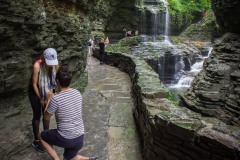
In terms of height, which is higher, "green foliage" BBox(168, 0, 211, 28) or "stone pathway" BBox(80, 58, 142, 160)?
"green foliage" BBox(168, 0, 211, 28)

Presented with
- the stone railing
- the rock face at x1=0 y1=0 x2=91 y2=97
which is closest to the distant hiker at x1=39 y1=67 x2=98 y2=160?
the stone railing

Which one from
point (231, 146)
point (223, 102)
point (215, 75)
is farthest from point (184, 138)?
point (215, 75)

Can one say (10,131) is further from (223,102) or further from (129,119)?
(223,102)

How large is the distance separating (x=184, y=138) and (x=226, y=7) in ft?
47.8

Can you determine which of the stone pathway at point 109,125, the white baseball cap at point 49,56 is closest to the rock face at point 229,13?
the stone pathway at point 109,125

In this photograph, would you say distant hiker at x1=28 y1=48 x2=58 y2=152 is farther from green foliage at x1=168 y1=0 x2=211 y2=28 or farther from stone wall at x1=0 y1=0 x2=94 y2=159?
green foliage at x1=168 y1=0 x2=211 y2=28

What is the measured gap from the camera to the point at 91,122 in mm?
4227

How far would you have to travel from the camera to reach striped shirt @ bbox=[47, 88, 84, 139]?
2.13 meters

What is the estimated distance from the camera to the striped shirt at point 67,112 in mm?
2133

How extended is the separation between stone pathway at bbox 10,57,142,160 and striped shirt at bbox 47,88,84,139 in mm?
1046

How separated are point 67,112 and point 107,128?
1.96 metres

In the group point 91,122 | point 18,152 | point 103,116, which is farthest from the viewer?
point 103,116

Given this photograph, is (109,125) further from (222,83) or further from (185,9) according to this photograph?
(185,9)

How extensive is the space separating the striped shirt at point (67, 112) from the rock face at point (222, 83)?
8.20 m
